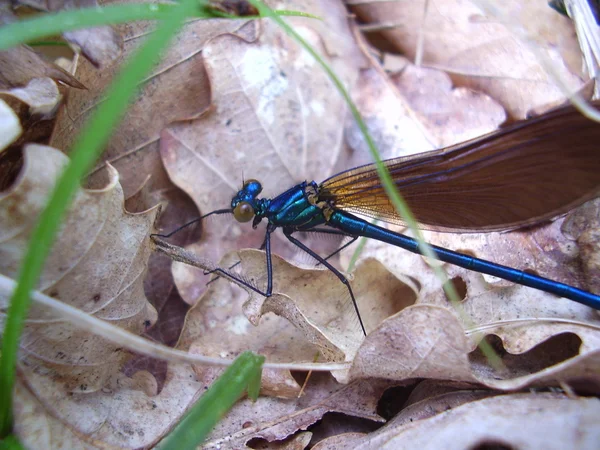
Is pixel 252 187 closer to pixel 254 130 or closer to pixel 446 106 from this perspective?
pixel 254 130

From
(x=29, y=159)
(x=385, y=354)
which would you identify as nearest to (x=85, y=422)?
(x=29, y=159)

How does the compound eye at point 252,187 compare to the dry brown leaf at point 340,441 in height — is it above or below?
above

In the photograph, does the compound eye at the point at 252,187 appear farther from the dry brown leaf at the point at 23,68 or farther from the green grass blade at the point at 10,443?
the green grass blade at the point at 10,443

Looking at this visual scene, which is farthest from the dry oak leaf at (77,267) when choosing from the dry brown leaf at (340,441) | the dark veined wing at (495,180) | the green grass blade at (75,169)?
the dark veined wing at (495,180)


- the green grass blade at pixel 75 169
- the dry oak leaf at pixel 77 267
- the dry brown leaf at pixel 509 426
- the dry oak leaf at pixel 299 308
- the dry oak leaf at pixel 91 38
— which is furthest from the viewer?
the dry oak leaf at pixel 91 38

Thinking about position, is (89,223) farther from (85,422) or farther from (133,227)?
(85,422)

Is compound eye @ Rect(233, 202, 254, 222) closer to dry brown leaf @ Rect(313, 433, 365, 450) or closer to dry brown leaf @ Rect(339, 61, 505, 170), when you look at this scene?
dry brown leaf @ Rect(339, 61, 505, 170)

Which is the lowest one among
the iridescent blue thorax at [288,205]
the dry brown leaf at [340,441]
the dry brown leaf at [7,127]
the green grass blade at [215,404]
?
the dry brown leaf at [340,441]
